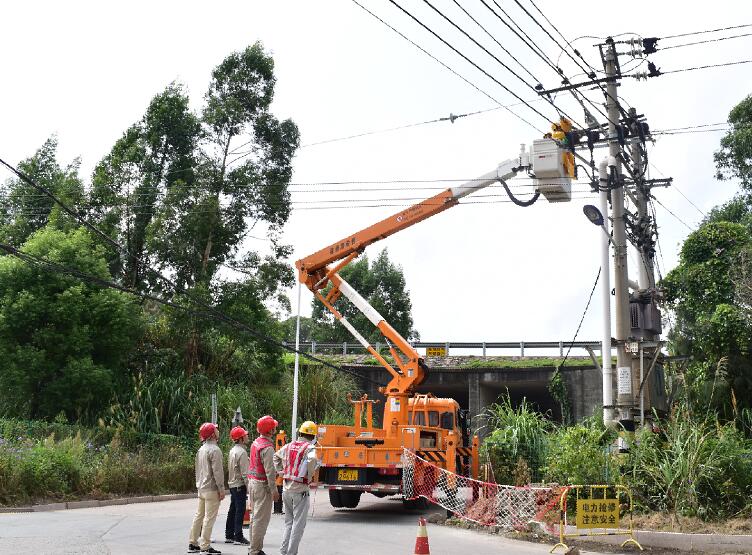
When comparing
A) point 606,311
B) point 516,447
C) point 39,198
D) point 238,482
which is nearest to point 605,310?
point 606,311

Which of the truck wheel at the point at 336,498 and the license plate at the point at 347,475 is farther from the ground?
the license plate at the point at 347,475

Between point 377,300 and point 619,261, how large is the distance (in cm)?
2951

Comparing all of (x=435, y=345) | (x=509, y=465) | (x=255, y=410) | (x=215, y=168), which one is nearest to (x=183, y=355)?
(x=255, y=410)

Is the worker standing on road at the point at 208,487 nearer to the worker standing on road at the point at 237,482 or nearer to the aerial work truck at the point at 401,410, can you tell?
the worker standing on road at the point at 237,482

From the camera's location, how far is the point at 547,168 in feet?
53.4

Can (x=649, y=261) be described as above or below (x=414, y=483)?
above

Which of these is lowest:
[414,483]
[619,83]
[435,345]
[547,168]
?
[414,483]

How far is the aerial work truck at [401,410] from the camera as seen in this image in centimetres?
1578

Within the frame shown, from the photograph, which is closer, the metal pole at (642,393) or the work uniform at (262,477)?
the work uniform at (262,477)

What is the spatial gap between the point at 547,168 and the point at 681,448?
20.3 ft

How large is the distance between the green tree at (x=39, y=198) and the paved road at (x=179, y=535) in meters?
→ 16.8

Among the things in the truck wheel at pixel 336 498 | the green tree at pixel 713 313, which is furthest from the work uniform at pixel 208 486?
the green tree at pixel 713 313

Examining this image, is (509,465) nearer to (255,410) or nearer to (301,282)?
(301,282)

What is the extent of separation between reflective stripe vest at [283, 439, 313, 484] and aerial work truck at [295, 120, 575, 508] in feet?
20.5
